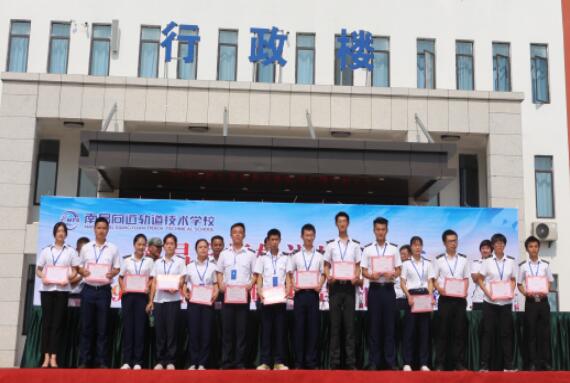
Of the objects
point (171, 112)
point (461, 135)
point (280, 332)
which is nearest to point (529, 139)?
point (461, 135)

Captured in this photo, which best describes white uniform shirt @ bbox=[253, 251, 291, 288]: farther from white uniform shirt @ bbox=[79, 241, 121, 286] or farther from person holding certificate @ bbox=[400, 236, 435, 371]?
white uniform shirt @ bbox=[79, 241, 121, 286]

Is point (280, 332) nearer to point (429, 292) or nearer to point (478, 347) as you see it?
point (429, 292)

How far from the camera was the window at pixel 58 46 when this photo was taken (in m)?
14.6

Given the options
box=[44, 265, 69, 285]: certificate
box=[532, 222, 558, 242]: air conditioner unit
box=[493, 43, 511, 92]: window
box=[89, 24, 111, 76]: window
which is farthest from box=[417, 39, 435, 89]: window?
box=[44, 265, 69, 285]: certificate

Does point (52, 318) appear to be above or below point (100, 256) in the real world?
below

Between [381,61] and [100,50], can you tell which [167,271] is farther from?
[381,61]

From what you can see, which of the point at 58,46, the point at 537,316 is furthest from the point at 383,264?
the point at 58,46

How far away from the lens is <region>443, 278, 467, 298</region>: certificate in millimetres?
6766

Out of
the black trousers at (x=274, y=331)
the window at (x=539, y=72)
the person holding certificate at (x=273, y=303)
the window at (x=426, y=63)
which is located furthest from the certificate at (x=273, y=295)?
the window at (x=539, y=72)

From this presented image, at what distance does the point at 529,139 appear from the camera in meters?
14.7

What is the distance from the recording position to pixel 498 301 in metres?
6.87

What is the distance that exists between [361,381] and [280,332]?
101 cm

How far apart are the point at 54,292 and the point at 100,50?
9.24 m

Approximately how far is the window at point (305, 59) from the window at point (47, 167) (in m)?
5.48
